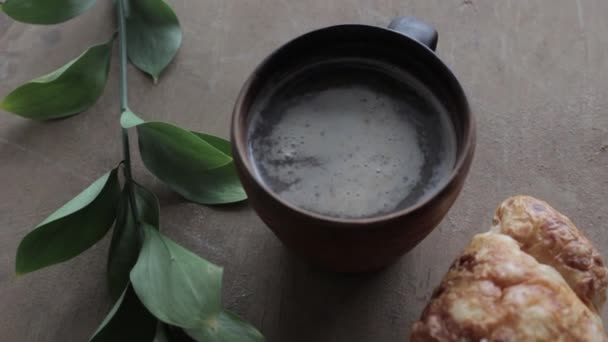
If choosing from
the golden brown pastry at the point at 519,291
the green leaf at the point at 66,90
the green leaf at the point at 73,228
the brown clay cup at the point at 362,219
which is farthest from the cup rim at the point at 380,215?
the green leaf at the point at 66,90

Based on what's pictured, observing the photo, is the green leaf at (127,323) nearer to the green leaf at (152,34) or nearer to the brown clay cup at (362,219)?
the brown clay cup at (362,219)

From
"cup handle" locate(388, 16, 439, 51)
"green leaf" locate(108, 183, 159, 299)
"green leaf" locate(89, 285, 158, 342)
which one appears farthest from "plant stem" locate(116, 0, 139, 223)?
"cup handle" locate(388, 16, 439, 51)

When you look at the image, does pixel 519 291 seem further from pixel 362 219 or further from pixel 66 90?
pixel 66 90

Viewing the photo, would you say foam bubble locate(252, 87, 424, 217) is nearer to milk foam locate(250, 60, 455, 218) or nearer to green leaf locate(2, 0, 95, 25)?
milk foam locate(250, 60, 455, 218)

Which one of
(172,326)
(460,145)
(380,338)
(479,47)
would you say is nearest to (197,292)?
(172,326)

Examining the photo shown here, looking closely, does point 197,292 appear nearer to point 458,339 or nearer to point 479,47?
point 458,339

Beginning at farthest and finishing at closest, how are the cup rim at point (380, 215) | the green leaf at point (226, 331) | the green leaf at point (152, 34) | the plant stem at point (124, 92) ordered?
1. the green leaf at point (152, 34)
2. the plant stem at point (124, 92)
3. the green leaf at point (226, 331)
4. the cup rim at point (380, 215)
